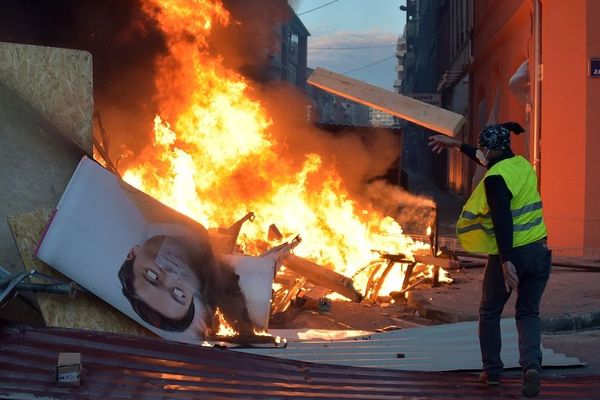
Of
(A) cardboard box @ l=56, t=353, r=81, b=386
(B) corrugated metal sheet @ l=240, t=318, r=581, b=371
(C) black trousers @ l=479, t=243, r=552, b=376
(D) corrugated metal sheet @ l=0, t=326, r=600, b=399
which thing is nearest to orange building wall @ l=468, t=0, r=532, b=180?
(B) corrugated metal sheet @ l=240, t=318, r=581, b=371

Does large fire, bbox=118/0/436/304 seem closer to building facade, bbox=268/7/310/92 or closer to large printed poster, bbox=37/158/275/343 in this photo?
large printed poster, bbox=37/158/275/343

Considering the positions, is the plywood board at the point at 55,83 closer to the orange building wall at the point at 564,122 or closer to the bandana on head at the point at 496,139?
the bandana on head at the point at 496,139

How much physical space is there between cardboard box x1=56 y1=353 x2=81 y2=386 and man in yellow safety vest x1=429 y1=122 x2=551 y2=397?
8.09 feet

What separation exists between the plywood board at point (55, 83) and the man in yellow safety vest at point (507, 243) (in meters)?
3.13

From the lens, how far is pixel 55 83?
5.02 metres

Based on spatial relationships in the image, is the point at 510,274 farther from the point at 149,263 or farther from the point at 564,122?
the point at 564,122

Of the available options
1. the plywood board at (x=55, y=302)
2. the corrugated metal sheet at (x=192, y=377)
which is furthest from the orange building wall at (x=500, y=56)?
the plywood board at (x=55, y=302)

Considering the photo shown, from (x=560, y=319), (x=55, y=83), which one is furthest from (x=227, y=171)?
(x=560, y=319)

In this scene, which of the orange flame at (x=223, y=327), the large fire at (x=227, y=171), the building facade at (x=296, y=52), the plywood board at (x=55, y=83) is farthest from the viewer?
the building facade at (x=296, y=52)

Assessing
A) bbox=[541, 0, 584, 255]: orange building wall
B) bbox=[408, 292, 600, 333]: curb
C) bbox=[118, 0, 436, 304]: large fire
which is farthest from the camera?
bbox=[541, 0, 584, 255]: orange building wall

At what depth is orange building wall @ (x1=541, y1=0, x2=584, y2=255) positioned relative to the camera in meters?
9.80

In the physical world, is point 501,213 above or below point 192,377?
above

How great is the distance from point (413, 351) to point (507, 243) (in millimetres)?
1459

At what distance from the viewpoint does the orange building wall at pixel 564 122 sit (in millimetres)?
9805
